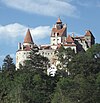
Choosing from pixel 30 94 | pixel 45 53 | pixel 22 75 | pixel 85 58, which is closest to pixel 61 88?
pixel 30 94

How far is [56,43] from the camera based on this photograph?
114m

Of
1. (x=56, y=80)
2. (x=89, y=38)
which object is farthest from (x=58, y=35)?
(x=56, y=80)

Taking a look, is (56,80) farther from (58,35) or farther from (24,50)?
(58,35)

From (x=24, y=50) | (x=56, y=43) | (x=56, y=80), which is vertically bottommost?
(x=56, y=80)

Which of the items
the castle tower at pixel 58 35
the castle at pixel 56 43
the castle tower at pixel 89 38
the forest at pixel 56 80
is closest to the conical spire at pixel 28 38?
the castle at pixel 56 43

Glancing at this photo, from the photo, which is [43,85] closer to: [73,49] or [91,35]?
[73,49]

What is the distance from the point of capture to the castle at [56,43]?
11025cm

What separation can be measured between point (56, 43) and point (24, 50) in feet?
23.5

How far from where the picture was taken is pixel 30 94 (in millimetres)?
79188

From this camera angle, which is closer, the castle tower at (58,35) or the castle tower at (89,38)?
the castle tower at (89,38)

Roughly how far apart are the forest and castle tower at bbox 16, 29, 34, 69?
6.22 meters

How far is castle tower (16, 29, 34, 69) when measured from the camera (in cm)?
11038

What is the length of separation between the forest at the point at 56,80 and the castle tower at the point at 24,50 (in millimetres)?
6217

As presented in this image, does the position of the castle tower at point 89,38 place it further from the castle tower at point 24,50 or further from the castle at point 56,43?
the castle tower at point 24,50
